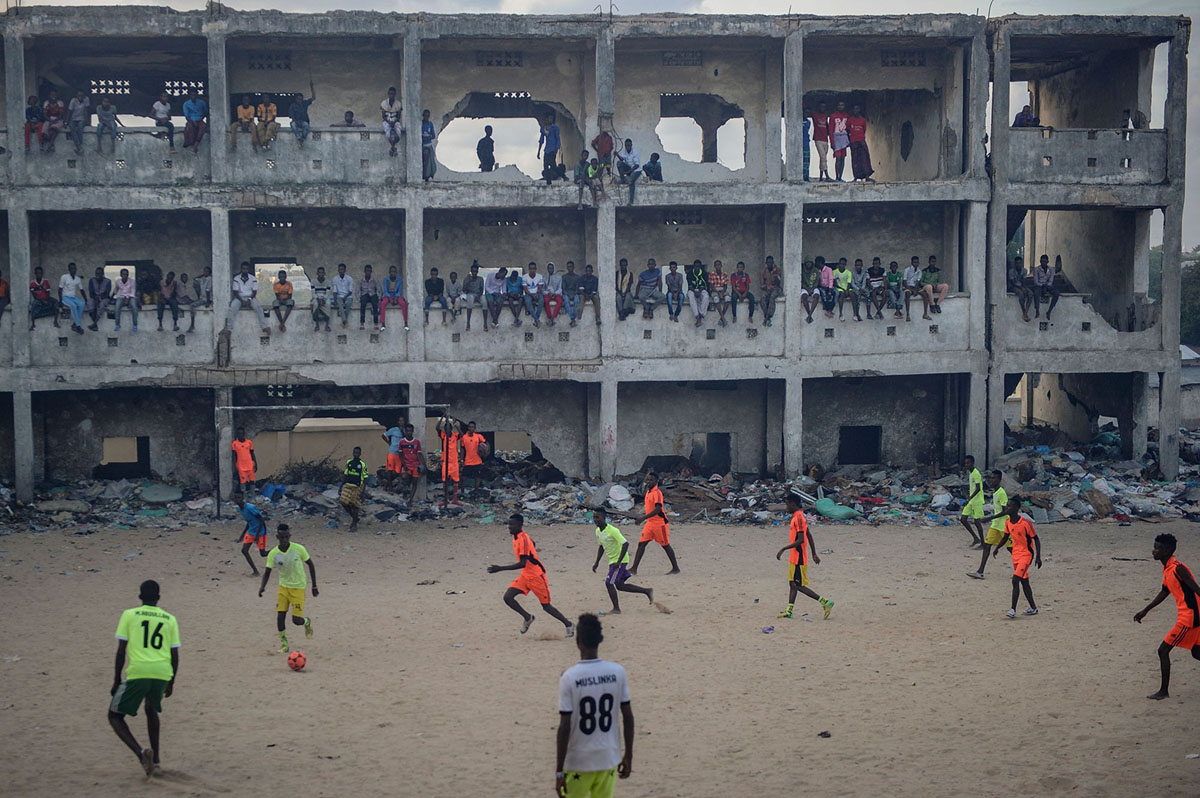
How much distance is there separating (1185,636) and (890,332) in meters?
13.5

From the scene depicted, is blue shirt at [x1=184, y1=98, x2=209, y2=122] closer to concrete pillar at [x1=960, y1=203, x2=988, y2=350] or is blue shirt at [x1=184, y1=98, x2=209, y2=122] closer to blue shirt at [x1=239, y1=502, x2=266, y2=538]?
blue shirt at [x1=239, y1=502, x2=266, y2=538]

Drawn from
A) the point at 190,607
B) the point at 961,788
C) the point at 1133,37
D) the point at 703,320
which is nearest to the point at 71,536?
the point at 190,607

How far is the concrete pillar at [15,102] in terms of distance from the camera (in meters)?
21.5

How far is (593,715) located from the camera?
6785 mm

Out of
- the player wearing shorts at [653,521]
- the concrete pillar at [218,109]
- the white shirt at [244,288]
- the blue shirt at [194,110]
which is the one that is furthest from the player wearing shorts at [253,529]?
the blue shirt at [194,110]

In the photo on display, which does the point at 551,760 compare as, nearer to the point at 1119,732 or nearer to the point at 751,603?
the point at 1119,732

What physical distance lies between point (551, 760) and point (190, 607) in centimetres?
708

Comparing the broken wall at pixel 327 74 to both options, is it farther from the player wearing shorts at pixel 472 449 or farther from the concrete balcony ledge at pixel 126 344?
the player wearing shorts at pixel 472 449

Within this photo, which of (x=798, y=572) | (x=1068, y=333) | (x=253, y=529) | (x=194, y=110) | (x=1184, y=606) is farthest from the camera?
(x=1068, y=333)

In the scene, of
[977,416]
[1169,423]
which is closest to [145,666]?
[977,416]

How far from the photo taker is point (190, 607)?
14945 mm

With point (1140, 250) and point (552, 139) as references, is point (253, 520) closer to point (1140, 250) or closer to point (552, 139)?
point (552, 139)

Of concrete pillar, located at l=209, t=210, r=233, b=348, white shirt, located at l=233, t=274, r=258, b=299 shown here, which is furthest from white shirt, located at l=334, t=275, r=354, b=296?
concrete pillar, located at l=209, t=210, r=233, b=348

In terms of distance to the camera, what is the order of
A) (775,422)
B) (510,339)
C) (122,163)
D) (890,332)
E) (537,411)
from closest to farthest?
(122,163), (510,339), (890,332), (537,411), (775,422)
